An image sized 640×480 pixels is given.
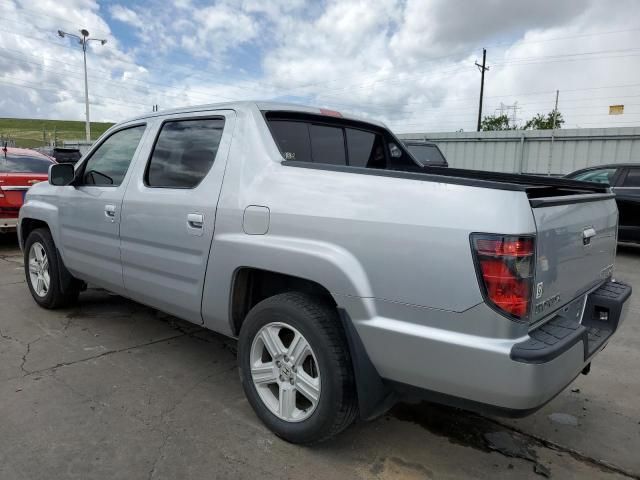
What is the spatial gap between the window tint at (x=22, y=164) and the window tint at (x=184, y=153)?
18.7ft

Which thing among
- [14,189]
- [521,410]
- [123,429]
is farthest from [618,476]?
[14,189]

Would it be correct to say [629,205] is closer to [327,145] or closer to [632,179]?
[632,179]

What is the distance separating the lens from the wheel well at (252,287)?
292cm

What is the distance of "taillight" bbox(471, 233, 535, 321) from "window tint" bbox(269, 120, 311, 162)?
142 centimetres

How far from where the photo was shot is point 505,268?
2035mm

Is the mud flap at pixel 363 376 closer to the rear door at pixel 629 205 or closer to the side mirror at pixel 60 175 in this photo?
the side mirror at pixel 60 175

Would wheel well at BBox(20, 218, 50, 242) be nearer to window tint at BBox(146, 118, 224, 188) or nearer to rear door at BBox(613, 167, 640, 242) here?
window tint at BBox(146, 118, 224, 188)

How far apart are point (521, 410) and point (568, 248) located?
0.78 metres

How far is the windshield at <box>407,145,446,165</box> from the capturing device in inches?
500

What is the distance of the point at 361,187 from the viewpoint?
239cm

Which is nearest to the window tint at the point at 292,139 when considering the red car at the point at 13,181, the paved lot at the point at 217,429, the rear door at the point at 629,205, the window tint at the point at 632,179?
the paved lot at the point at 217,429

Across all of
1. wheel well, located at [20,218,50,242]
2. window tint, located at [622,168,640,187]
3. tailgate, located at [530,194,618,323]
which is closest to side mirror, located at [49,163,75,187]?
wheel well, located at [20,218,50,242]

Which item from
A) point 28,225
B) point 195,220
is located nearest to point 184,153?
point 195,220

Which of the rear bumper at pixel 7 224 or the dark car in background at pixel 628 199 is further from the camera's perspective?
the dark car in background at pixel 628 199
